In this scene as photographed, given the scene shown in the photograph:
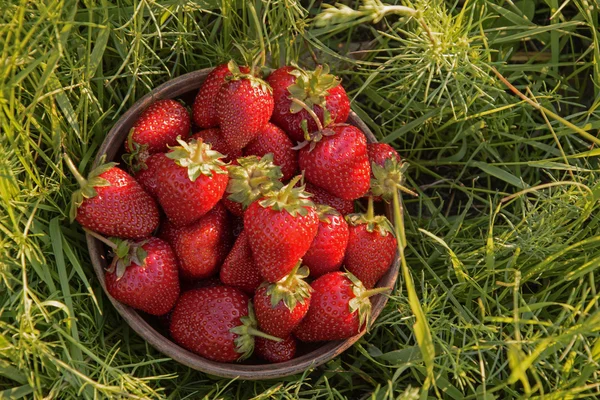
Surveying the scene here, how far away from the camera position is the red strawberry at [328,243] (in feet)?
4.70

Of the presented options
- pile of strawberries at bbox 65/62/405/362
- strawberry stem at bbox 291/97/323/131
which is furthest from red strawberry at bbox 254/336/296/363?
strawberry stem at bbox 291/97/323/131

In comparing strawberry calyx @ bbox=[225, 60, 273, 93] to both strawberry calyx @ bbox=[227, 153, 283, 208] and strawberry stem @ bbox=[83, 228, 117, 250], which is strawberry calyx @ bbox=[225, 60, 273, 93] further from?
strawberry stem @ bbox=[83, 228, 117, 250]

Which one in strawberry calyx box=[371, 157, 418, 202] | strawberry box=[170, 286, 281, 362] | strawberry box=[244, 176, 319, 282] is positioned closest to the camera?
strawberry box=[244, 176, 319, 282]

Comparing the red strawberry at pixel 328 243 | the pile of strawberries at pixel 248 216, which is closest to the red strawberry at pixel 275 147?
the pile of strawberries at pixel 248 216

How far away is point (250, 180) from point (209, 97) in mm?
203

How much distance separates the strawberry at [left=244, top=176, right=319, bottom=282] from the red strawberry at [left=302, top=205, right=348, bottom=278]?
52mm

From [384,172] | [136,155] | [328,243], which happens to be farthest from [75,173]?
[384,172]

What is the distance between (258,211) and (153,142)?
28cm

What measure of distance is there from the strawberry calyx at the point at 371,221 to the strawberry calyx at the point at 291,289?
0.49 ft

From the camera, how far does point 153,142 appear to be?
149cm

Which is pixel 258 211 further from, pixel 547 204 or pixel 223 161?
pixel 547 204

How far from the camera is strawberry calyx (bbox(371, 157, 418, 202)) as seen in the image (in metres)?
1.55

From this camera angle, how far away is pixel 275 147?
1.50 m

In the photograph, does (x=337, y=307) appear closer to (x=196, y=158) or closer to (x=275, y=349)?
(x=275, y=349)
